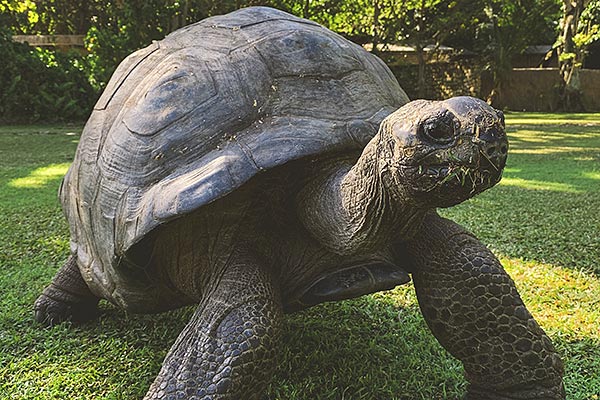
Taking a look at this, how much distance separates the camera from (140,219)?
1.63 metres

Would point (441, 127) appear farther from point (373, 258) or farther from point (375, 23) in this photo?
point (375, 23)

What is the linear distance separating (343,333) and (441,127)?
52.7 inches

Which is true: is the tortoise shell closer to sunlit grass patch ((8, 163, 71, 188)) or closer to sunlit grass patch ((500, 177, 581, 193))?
sunlit grass patch ((500, 177, 581, 193))

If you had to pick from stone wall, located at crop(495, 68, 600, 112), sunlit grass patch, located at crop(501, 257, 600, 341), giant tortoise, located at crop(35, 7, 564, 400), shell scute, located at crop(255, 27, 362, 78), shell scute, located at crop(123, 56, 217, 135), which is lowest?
stone wall, located at crop(495, 68, 600, 112)

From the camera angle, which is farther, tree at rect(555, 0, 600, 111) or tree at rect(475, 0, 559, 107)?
tree at rect(475, 0, 559, 107)

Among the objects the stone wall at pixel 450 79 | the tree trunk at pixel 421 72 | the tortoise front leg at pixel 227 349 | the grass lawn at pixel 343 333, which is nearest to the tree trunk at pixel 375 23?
the tree trunk at pixel 421 72

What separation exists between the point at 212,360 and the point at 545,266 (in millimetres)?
2057

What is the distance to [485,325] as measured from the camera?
1.65 meters

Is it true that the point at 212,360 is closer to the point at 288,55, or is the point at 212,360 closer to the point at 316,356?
the point at 316,356

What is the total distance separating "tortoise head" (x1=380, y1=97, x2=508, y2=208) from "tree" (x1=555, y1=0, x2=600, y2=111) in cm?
1845

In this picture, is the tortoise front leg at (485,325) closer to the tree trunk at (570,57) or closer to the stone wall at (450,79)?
the tree trunk at (570,57)

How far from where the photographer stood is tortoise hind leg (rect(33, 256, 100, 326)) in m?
2.36

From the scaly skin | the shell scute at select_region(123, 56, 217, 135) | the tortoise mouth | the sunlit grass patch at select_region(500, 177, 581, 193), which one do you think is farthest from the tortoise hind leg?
the sunlit grass patch at select_region(500, 177, 581, 193)

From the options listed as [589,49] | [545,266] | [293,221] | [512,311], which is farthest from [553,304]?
[589,49]
